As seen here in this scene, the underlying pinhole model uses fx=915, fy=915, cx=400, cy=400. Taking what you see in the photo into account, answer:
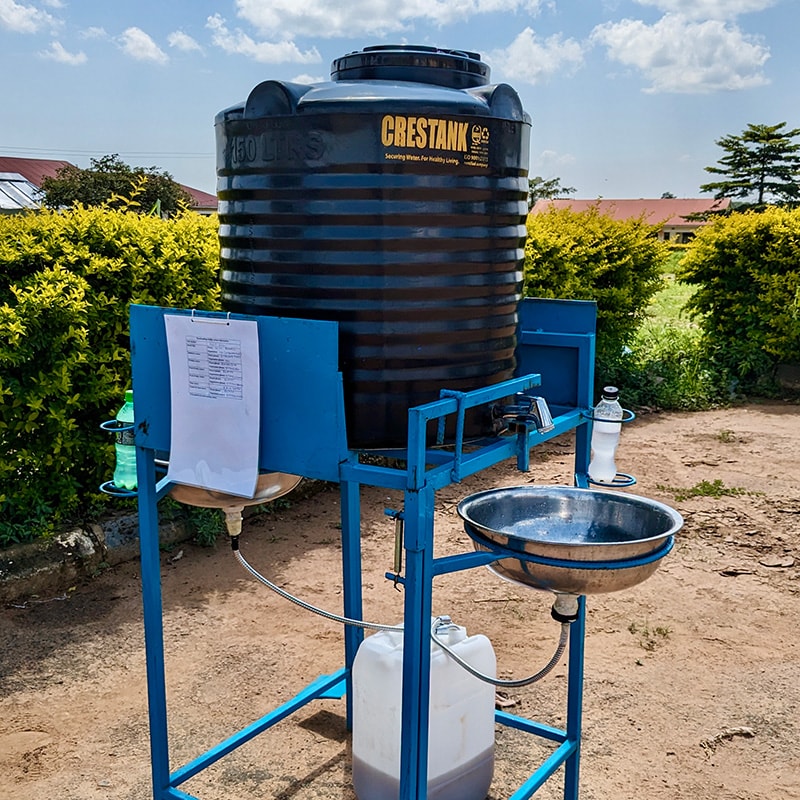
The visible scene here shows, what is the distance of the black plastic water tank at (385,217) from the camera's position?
225cm

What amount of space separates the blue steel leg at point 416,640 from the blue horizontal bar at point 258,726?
1022 millimetres

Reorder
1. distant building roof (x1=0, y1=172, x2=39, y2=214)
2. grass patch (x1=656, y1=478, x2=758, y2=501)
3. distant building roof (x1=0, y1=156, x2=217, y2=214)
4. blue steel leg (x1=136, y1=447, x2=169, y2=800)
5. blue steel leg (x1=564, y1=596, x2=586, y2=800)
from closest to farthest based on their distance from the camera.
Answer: blue steel leg (x1=136, y1=447, x2=169, y2=800) < blue steel leg (x1=564, y1=596, x2=586, y2=800) < grass patch (x1=656, y1=478, x2=758, y2=501) < distant building roof (x1=0, y1=172, x2=39, y2=214) < distant building roof (x1=0, y1=156, x2=217, y2=214)

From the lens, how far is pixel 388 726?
2906mm

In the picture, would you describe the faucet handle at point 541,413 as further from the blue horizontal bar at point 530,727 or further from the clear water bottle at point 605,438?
the blue horizontal bar at point 530,727

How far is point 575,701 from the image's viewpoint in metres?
3.14

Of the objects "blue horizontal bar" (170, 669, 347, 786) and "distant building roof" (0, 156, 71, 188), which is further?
"distant building roof" (0, 156, 71, 188)

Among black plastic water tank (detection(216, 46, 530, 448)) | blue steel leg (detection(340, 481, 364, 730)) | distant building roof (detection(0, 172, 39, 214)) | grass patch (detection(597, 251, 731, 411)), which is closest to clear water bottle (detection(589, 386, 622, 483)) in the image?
black plastic water tank (detection(216, 46, 530, 448))

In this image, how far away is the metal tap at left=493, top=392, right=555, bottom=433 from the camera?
8.15 ft

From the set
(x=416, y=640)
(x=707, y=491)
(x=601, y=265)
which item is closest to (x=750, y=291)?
(x=601, y=265)

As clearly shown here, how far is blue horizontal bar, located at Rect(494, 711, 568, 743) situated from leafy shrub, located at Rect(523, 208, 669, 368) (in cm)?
565

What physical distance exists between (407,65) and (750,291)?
28.8ft

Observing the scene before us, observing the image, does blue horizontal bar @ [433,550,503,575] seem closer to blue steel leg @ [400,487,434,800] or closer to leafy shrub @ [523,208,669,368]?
blue steel leg @ [400,487,434,800]

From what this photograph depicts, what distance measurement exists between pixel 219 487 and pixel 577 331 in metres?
1.35

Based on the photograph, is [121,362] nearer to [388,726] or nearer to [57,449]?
[57,449]
